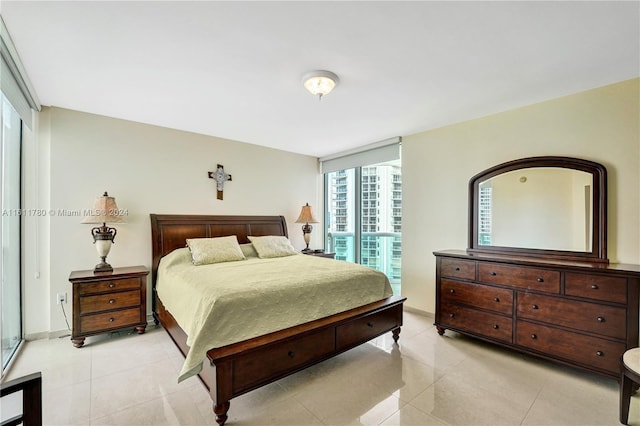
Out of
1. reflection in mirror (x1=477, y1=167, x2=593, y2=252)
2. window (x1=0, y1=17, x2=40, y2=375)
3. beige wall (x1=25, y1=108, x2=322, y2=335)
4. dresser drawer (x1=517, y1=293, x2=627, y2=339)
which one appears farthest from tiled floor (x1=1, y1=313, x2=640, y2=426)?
reflection in mirror (x1=477, y1=167, x2=593, y2=252)

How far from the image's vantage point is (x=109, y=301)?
2971mm

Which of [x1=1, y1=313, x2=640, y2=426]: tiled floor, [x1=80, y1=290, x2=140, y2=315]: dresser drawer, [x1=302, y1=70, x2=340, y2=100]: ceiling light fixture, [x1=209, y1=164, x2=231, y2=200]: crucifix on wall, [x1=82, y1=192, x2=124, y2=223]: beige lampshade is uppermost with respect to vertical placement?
[x1=302, y1=70, x2=340, y2=100]: ceiling light fixture

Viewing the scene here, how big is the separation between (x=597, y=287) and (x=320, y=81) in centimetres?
271

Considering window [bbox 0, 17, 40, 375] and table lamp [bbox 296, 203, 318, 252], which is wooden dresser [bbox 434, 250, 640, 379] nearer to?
table lamp [bbox 296, 203, 318, 252]

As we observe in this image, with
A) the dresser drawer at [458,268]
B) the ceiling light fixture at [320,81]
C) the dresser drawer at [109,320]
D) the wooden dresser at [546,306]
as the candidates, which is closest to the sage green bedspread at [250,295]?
the dresser drawer at [109,320]

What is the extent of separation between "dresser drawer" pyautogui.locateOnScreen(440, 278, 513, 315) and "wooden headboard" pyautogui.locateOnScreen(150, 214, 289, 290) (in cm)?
255

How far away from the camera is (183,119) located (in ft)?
11.2

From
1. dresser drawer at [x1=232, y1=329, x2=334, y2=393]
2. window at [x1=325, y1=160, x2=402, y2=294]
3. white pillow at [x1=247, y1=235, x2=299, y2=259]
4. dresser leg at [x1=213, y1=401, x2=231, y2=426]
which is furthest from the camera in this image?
window at [x1=325, y1=160, x2=402, y2=294]

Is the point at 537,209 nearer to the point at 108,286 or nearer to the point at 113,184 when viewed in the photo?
the point at 108,286

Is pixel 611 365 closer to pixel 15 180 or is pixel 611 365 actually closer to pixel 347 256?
pixel 347 256

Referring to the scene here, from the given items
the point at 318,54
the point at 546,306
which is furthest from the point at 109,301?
the point at 546,306

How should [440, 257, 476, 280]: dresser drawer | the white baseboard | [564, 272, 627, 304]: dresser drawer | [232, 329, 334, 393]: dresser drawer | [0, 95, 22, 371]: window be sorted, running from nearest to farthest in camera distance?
[232, 329, 334, 393]: dresser drawer
[564, 272, 627, 304]: dresser drawer
[0, 95, 22, 371]: window
[440, 257, 476, 280]: dresser drawer
the white baseboard

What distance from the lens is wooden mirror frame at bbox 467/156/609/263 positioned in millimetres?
2527

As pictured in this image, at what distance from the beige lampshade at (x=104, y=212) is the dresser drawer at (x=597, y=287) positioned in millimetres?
4314
